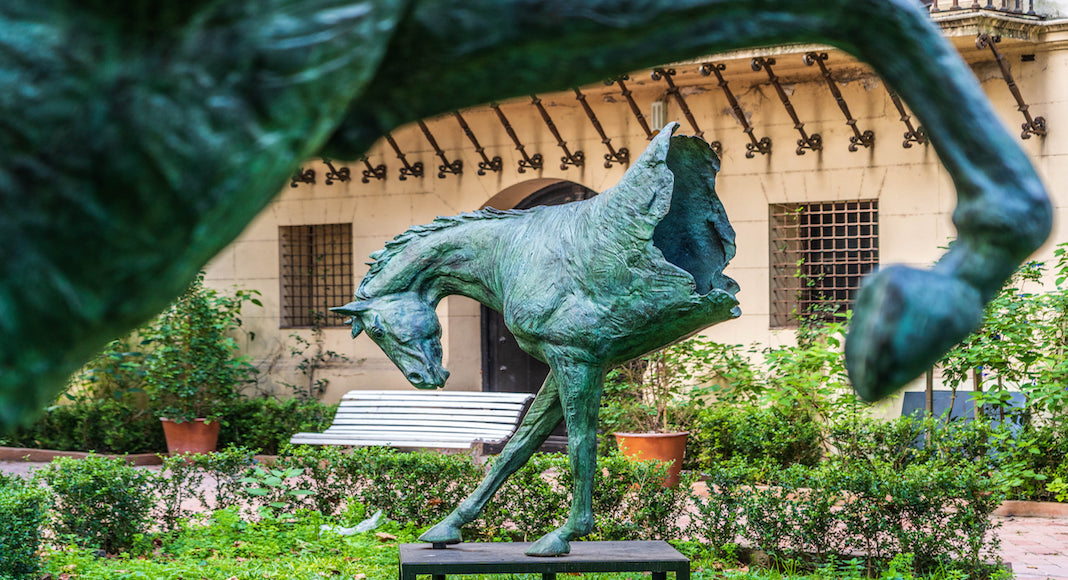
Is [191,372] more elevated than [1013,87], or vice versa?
[1013,87]

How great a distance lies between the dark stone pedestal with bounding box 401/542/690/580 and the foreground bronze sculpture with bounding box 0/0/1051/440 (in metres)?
3.49

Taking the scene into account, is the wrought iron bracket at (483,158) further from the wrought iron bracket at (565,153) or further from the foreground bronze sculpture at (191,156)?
the foreground bronze sculpture at (191,156)

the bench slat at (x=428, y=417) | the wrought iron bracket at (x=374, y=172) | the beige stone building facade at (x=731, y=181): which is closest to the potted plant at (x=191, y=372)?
the beige stone building facade at (x=731, y=181)

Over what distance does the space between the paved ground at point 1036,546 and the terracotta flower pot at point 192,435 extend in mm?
4563

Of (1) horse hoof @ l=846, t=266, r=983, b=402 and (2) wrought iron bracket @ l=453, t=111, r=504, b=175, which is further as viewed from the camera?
(2) wrought iron bracket @ l=453, t=111, r=504, b=175

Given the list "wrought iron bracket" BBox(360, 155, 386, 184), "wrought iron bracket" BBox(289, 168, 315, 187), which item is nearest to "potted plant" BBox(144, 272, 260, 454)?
"wrought iron bracket" BBox(289, 168, 315, 187)

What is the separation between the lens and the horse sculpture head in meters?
4.29

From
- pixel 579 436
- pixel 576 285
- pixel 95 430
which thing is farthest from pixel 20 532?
pixel 95 430

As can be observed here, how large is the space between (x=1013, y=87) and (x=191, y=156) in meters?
10.3

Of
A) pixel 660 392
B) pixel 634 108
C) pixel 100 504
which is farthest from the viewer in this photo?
pixel 634 108

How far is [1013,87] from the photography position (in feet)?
32.2

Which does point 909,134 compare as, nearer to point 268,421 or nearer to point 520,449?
point 520,449

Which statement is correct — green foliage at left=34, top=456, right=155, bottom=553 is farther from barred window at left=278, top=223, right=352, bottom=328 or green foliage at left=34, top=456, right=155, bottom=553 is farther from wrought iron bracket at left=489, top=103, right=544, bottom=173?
barred window at left=278, top=223, right=352, bottom=328

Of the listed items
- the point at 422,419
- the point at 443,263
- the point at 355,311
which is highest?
the point at 443,263
